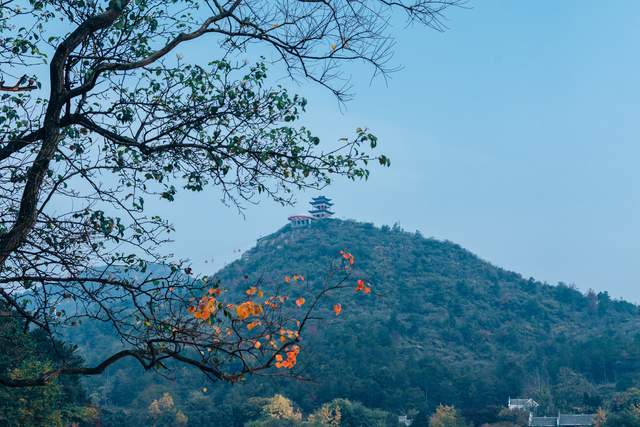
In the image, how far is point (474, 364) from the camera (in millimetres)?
51500

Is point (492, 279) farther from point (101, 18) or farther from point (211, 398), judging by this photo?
point (101, 18)

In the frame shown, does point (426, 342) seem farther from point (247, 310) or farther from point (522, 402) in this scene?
point (247, 310)

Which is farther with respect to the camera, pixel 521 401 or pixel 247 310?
pixel 521 401

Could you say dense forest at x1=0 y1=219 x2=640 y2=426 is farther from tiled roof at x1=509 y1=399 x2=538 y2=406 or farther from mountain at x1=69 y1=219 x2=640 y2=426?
tiled roof at x1=509 y1=399 x2=538 y2=406

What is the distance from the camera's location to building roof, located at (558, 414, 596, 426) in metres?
38.6

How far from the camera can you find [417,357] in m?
52.1

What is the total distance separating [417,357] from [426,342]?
6.54 meters

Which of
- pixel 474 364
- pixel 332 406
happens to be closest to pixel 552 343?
pixel 474 364

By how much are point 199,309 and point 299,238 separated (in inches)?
3007

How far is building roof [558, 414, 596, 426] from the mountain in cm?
176

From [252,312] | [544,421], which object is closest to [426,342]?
[544,421]

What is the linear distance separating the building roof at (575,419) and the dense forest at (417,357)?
1186 mm

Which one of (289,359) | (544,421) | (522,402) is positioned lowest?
(544,421)

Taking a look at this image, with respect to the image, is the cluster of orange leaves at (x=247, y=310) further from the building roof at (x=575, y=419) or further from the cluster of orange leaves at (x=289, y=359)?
the building roof at (x=575, y=419)
